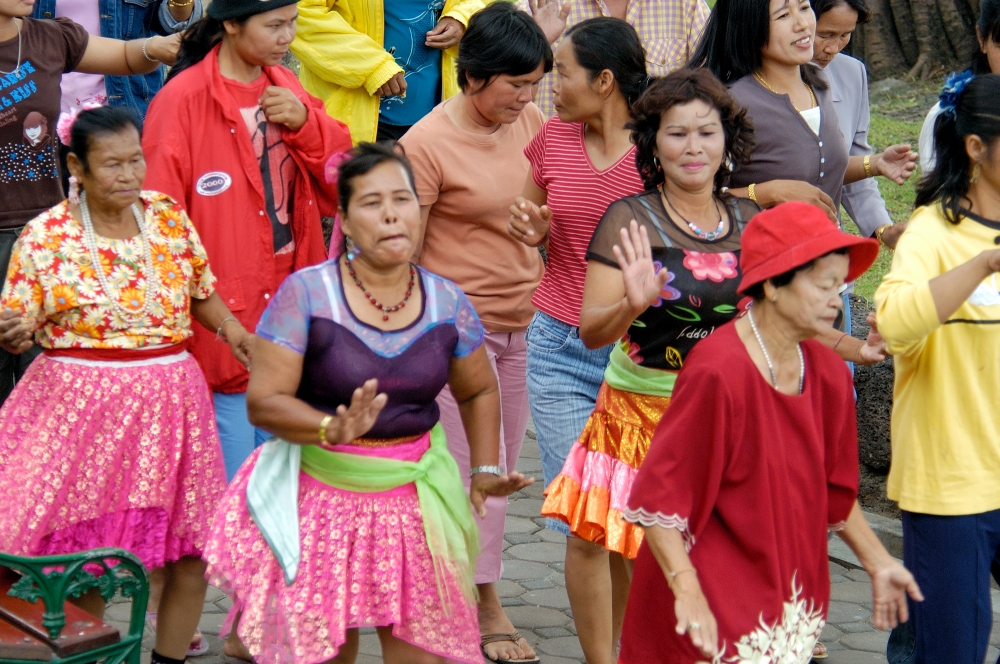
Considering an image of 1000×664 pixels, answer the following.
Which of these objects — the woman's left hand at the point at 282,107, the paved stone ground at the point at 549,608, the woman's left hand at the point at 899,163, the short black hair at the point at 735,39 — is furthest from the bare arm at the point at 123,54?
the woman's left hand at the point at 899,163

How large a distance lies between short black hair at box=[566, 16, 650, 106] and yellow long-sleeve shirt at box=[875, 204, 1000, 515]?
3.70 feet

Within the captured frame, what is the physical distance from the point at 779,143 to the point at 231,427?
7.15ft

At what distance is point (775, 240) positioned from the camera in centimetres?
304

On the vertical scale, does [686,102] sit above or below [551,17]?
below

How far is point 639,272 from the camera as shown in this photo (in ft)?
11.5

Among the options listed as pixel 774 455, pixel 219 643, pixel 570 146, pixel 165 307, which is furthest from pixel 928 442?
pixel 219 643

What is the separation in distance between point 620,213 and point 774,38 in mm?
1062

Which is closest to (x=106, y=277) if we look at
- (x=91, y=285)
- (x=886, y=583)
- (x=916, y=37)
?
(x=91, y=285)

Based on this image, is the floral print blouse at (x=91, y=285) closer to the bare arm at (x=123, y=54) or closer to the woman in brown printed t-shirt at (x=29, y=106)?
the woman in brown printed t-shirt at (x=29, y=106)

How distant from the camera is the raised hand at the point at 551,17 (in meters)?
5.68

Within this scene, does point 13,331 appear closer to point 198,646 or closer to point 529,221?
point 198,646

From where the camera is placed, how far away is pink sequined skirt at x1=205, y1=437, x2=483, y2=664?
336cm

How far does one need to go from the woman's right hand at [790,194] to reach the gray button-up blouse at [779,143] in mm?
130

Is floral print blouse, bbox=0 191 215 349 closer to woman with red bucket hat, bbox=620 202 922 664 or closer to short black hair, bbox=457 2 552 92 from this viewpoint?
short black hair, bbox=457 2 552 92
